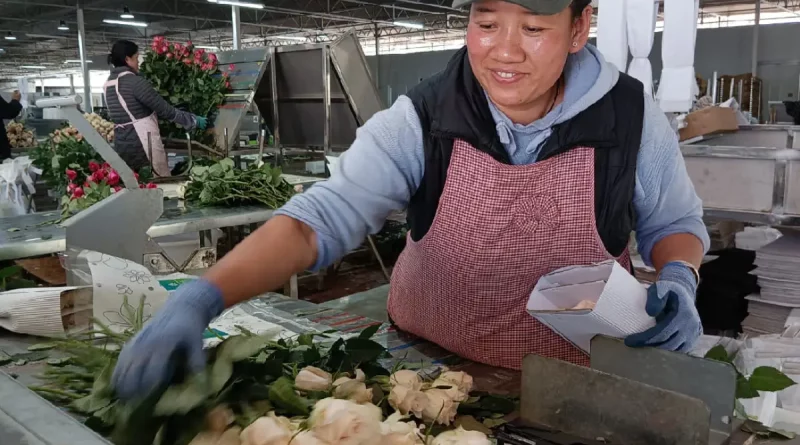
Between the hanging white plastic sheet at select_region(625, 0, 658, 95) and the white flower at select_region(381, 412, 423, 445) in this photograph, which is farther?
the hanging white plastic sheet at select_region(625, 0, 658, 95)

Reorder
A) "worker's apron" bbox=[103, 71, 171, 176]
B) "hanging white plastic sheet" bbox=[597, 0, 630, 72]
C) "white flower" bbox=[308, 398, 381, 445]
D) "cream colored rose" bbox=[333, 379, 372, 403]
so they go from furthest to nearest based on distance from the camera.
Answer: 1. "worker's apron" bbox=[103, 71, 171, 176]
2. "hanging white plastic sheet" bbox=[597, 0, 630, 72]
3. "cream colored rose" bbox=[333, 379, 372, 403]
4. "white flower" bbox=[308, 398, 381, 445]

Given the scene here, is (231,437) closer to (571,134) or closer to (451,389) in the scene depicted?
(451,389)

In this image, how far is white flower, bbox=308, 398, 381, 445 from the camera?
86 centimetres

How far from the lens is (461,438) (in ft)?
3.21

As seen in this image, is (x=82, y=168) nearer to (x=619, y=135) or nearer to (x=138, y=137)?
(x=138, y=137)

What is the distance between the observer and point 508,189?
152 cm

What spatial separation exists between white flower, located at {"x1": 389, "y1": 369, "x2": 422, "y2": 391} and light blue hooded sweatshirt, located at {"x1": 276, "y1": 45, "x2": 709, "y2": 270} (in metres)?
0.33

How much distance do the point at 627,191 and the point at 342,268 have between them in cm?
486

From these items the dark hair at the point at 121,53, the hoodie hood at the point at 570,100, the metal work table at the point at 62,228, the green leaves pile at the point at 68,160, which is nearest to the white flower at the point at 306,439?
the hoodie hood at the point at 570,100

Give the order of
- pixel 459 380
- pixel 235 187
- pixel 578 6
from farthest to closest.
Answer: pixel 235 187 → pixel 578 6 → pixel 459 380

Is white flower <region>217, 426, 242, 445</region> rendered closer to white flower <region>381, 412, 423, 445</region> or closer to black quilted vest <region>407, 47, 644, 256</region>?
white flower <region>381, 412, 423, 445</region>

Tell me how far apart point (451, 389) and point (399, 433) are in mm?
221

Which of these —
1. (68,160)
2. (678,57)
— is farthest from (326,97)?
(678,57)

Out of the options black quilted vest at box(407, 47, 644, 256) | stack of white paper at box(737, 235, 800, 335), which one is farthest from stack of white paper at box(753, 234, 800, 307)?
black quilted vest at box(407, 47, 644, 256)
